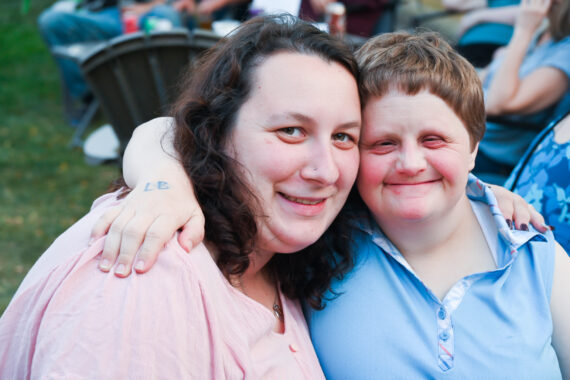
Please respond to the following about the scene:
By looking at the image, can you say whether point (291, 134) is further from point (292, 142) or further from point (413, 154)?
point (413, 154)

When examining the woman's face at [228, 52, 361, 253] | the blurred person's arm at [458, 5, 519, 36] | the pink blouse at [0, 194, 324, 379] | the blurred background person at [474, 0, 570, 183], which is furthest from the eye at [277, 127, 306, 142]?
the blurred person's arm at [458, 5, 519, 36]

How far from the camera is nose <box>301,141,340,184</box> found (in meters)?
1.50

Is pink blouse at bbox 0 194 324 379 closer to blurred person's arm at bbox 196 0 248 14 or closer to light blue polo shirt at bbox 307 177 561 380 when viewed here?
light blue polo shirt at bbox 307 177 561 380

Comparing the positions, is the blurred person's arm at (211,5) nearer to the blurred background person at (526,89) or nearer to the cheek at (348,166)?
the blurred background person at (526,89)

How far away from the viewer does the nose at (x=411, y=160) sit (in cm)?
162

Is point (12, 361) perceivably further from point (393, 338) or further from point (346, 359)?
point (393, 338)

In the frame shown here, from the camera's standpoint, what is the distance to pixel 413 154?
163 centimetres

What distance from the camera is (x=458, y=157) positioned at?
168 centimetres

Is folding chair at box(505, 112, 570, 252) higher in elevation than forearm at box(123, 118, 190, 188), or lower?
lower

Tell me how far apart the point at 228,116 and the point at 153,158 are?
26 centimetres

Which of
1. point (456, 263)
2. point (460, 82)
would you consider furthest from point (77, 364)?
point (460, 82)

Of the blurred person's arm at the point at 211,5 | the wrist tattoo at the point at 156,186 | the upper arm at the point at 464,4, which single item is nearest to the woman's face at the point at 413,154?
the wrist tattoo at the point at 156,186

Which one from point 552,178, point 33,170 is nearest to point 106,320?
point 552,178

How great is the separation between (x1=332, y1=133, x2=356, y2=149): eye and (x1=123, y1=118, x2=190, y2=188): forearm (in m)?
0.45
